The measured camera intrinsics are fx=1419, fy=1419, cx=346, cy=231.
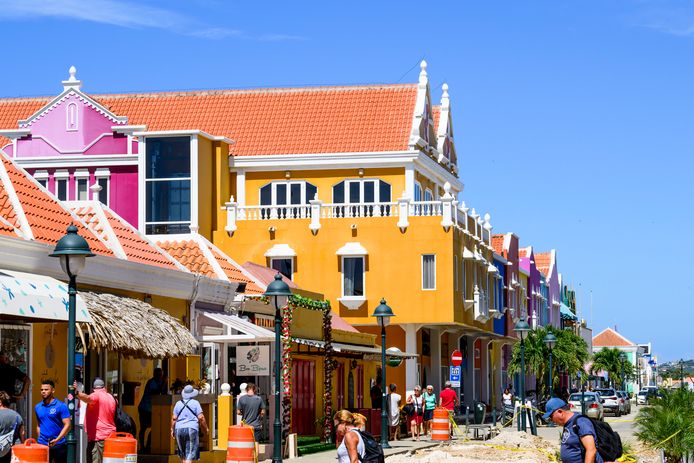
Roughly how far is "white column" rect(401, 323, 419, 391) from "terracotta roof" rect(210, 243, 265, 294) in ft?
54.1

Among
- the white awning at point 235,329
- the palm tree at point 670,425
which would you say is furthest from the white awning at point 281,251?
the palm tree at point 670,425

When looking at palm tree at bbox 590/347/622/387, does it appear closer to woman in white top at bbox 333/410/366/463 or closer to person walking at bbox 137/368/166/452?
person walking at bbox 137/368/166/452

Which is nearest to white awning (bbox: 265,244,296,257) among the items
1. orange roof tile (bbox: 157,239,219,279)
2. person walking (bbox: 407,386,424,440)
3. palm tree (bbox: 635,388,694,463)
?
person walking (bbox: 407,386,424,440)

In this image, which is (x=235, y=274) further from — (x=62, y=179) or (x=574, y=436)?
(x=574, y=436)

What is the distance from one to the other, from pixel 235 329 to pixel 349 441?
17001 mm

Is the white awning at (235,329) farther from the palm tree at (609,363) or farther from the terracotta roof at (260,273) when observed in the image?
the palm tree at (609,363)

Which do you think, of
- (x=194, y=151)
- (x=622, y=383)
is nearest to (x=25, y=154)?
(x=194, y=151)

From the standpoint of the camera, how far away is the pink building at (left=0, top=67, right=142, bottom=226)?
51812 mm

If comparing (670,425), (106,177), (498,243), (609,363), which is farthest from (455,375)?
(609,363)

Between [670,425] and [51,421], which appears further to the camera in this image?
[670,425]

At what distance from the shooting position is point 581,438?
46.9 feet

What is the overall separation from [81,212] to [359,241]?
25.0 meters

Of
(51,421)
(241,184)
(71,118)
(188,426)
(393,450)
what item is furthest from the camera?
(241,184)

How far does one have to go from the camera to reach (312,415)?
37.7 meters
